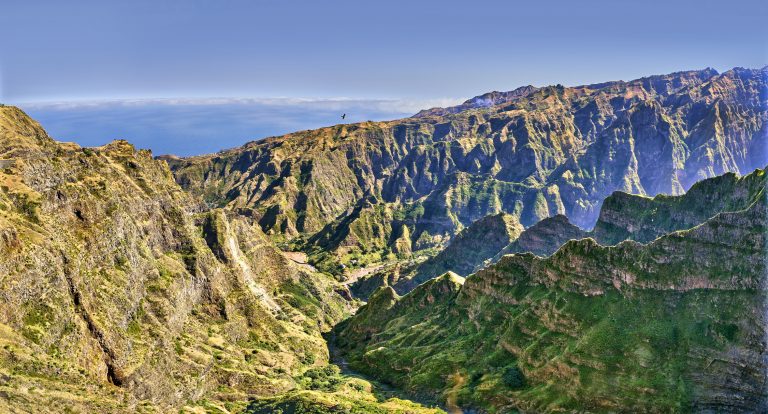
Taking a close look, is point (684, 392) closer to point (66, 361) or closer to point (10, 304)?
point (66, 361)

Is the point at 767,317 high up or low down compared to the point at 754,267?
down

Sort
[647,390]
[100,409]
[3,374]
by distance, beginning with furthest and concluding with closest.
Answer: [647,390]
[100,409]
[3,374]

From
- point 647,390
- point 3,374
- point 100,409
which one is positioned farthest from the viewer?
point 647,390

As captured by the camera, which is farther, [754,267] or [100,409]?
[754,267]

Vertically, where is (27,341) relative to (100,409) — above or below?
above

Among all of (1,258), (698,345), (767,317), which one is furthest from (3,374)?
(767,317)

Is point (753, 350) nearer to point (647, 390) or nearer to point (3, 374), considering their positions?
point (647, 390)

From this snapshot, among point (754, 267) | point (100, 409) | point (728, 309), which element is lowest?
point (100, 409)

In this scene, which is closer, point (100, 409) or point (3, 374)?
point (3, 374)

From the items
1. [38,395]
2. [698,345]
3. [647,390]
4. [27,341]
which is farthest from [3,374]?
[698,345]
